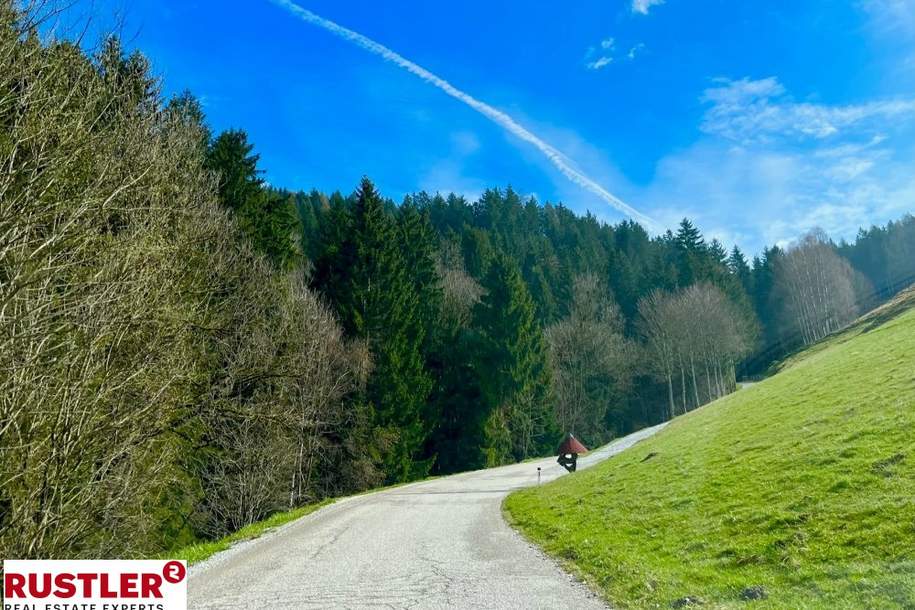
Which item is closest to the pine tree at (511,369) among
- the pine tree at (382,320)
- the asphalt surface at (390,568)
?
the pine tree at (382,320)

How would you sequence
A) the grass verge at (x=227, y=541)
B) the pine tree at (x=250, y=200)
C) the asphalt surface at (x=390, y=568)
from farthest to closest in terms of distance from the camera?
the pine tree at (x=250, y=200), the grass verge at (x=227, y=541), the asphalt surface at (x=390, y=568)

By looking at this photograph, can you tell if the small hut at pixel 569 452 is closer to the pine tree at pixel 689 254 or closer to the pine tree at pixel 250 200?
the pine tree at pixel 250 200

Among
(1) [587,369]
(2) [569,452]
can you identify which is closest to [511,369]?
(1) [587,369]

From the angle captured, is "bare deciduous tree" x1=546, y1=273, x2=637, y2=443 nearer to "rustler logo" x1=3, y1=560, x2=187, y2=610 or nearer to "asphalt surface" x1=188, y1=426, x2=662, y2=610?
"asphalt surface" x1=188, y1=426, x2=662, y2=610

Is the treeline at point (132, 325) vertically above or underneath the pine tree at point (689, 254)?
underneath

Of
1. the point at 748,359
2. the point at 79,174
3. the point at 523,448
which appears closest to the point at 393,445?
the point at 523,448

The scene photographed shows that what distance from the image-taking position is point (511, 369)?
45.4 m

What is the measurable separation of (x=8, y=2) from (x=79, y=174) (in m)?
2.88

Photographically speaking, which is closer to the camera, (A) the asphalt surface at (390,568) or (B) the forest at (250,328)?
(B) the forest at (250,328)

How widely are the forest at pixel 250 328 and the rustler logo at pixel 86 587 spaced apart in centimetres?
40

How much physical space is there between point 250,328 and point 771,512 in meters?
18.3

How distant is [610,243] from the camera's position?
95.8 m

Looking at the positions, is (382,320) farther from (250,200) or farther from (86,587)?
(86,587)

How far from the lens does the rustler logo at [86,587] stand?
6.24 m
